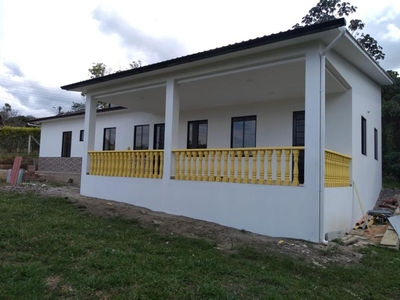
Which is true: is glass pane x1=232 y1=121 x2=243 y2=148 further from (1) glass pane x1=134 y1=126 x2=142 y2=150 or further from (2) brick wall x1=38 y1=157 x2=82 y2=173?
(2) brick wall x1=38 y1=157 x2=82 y2=173

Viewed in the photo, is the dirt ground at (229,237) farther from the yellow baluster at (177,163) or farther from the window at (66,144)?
the window at (66,144)

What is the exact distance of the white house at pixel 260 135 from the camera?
20.6 ft

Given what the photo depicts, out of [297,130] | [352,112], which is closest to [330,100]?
[352,112]

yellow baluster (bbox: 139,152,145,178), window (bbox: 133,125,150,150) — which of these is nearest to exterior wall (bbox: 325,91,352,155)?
yellow baluster (bbox: 139,152,145,178)

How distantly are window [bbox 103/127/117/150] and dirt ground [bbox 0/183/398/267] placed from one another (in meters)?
7.26

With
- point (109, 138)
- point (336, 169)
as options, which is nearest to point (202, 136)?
point (109, 138)

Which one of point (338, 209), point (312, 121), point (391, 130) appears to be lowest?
point (338, 209)

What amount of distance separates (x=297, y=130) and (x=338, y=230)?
3750mm

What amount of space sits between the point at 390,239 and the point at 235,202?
324 centimetres

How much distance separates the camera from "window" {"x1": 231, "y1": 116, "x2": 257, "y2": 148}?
1091cm

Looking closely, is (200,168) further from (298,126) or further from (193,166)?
(298,126)

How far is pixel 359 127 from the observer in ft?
29.2

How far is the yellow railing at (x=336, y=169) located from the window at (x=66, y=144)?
47.3 feet

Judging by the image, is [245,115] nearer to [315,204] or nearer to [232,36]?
[315,204]
